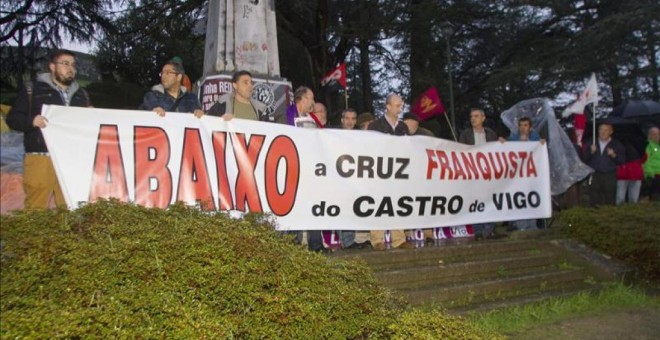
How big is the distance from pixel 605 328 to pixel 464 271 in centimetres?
161

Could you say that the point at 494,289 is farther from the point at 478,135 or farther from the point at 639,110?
the point at 639,110

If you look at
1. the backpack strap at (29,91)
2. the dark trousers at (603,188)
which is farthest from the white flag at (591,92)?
the backpack strap at (29,91)

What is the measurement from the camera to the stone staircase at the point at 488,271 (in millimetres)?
6621

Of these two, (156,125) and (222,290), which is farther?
(156,125)

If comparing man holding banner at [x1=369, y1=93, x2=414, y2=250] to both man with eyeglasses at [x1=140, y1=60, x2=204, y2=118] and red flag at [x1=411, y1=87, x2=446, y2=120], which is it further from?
red flag at [x1=411, y1=87, x2=446, y2=120]

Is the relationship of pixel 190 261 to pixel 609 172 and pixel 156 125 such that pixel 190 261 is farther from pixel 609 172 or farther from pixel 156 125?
pixel 609 172

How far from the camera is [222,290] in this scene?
3.36 meters

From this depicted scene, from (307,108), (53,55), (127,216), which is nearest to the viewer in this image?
(127,216)

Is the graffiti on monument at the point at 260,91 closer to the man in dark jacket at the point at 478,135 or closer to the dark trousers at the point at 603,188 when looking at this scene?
the man in dark jacket at the point at 478,135

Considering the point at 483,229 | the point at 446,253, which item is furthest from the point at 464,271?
the point at 483,229

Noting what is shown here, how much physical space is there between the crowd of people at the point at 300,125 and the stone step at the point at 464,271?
630 millimetres

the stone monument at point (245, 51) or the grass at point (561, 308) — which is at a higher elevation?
the stone monument at point (245, 51)

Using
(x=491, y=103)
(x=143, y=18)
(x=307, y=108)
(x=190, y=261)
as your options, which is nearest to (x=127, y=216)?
(x=190, y=261)

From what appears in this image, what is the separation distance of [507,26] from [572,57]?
484cm
